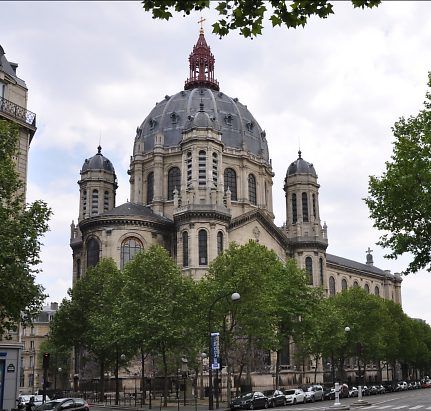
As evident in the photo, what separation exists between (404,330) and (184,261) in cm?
3504

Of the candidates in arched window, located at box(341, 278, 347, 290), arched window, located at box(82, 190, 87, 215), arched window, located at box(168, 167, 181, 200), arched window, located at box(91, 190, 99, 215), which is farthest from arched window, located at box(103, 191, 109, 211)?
arched window, located at box(341, 278, 347, 290)

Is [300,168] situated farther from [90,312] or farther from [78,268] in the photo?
[90,312]

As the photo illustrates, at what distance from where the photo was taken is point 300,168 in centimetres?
9731

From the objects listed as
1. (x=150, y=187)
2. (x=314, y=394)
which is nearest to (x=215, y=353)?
(x=314, y=394)

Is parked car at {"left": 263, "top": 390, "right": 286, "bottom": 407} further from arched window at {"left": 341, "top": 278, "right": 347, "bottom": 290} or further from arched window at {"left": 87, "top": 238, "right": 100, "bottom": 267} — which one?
arched window at {"left": 341, "top": 278, "right": 347, "bottom": 290}

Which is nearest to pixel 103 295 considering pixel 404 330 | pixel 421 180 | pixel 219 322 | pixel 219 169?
pixel 219 322

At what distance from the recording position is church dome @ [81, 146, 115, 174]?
3728 inches

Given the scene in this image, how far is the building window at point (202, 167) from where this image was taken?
7550 centimetres

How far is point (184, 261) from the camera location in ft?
237

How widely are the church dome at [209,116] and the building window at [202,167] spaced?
12.6 m

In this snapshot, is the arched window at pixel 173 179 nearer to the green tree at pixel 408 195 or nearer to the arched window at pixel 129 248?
the arched window at pixel 129 248

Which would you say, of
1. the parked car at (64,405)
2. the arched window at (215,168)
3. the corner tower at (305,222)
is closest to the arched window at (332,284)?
the corner tower at (305,222)

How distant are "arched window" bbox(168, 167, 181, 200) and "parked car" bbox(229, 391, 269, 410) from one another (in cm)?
4512

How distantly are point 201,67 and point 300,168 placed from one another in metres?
27.4
